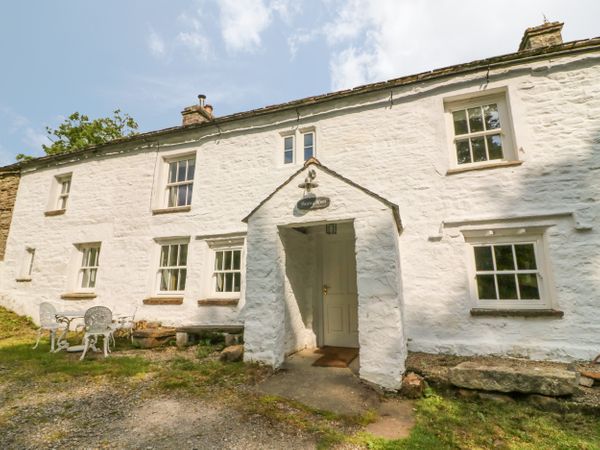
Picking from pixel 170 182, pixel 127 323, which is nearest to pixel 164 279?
pixel 127 323

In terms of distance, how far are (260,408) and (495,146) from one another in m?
→ 6.81

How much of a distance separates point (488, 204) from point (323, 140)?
4.04 meters

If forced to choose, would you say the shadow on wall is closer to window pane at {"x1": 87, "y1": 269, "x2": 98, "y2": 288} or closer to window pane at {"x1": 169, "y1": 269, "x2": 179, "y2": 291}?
window pane at {"x1": 169, "y1": 269, "x2": 179, "y2": 291}

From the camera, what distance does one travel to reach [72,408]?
4.26m

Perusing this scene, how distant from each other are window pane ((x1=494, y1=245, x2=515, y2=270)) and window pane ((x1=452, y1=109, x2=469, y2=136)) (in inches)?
106

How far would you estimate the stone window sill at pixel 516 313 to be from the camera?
539cm

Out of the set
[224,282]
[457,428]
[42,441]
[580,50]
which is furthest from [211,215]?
[580,50]

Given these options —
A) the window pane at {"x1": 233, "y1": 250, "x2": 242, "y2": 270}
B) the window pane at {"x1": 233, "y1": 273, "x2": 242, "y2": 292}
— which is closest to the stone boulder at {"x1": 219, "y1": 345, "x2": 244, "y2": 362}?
the window pane at {"x1": 233, "y1": 273, "x2": 242, "y2": 292}

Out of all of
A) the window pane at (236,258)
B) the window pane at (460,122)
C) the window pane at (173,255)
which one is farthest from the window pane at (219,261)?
the window pane at (460,122)

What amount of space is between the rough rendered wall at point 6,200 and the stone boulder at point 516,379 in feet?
49.1

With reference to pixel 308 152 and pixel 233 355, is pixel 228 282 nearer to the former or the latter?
pixel 233 355

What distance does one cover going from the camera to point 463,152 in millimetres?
A: 6906

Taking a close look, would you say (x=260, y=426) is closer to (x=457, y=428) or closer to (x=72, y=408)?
(x=457, y=428)

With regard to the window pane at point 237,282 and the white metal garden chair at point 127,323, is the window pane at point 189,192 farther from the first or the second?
the white metal garden chair at point 127,323
